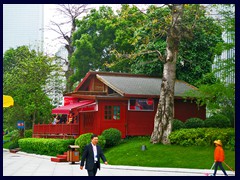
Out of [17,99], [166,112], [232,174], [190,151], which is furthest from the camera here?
[17,99]

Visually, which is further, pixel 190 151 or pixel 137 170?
pixel 190 151

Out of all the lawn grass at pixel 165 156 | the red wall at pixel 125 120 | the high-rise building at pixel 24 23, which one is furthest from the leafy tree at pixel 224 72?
the high-rise building at pixel 24 23

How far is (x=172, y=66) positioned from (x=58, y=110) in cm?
731

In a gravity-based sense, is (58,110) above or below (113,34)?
below

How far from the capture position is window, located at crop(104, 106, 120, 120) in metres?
25.9

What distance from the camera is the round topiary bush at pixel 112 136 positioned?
2427 cm

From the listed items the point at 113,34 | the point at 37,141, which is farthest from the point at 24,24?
the point at 37,141

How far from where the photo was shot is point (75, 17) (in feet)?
140

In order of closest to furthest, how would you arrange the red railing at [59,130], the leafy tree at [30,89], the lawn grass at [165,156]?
the lawn grass at [165,156]
the red railing at [59,130]
the leafy tree at [30,89]

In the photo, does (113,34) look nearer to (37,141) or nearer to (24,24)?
(24,24)

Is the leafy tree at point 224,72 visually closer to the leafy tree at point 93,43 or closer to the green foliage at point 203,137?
the green foliage at point 203,137

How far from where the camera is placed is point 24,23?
43.4m

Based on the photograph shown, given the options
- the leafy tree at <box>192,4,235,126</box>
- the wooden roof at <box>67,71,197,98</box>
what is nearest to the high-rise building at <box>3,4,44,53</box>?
the wooden roof at <box>67,71,197,98</box>
